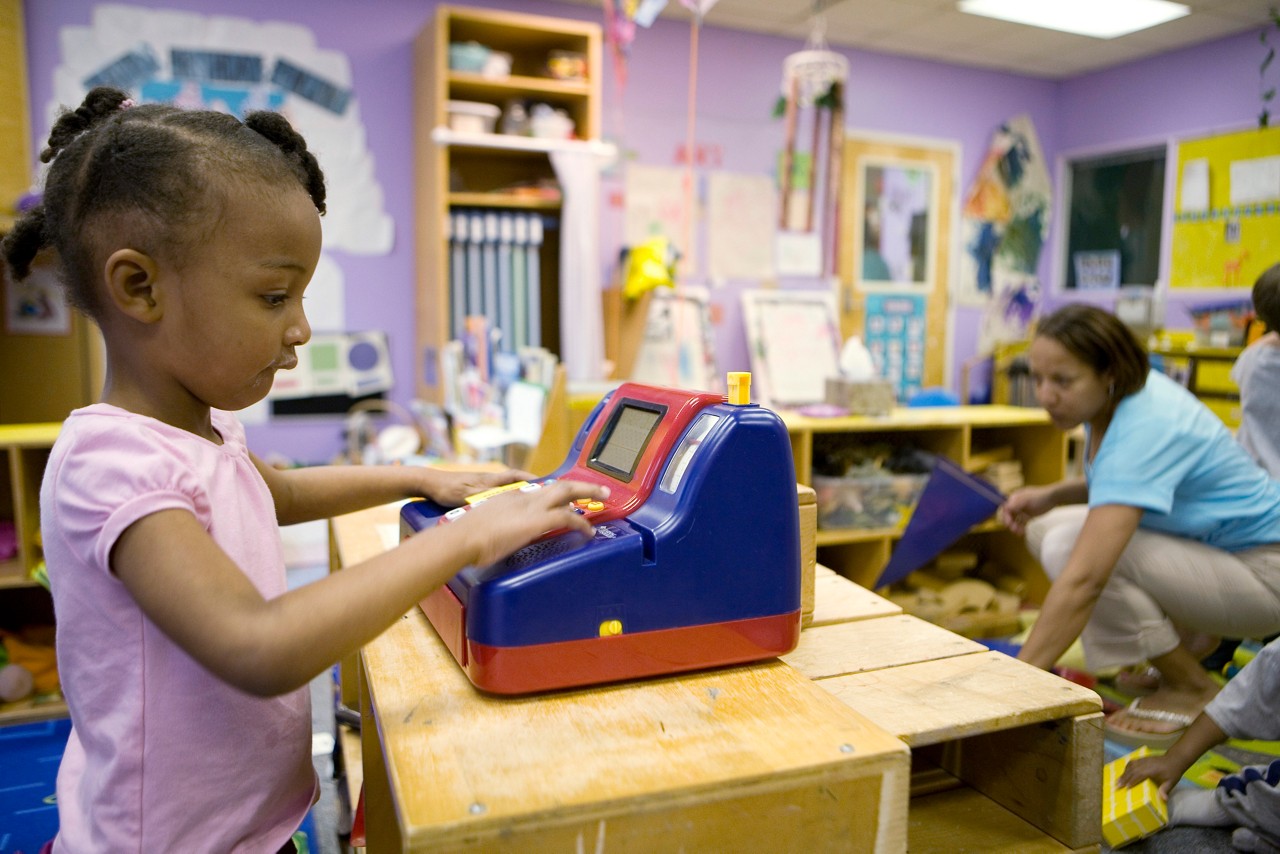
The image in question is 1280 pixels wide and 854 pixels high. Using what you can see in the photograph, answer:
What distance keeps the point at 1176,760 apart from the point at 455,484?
1549 mm

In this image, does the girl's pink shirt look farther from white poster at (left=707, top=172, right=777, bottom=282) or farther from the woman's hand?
white poster at (left=707, top=172, right=777, bottom=282)

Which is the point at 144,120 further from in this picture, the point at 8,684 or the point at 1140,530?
the point at 1140,530

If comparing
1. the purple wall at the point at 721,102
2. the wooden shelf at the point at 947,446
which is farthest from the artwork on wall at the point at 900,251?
the wooden shelf at the point at 947,446

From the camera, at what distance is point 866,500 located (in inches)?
132

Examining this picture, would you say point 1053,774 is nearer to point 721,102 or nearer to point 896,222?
point 721,102

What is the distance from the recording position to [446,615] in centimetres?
101

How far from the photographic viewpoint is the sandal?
228 centimetres

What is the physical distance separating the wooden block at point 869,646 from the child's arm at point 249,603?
527 millimetres

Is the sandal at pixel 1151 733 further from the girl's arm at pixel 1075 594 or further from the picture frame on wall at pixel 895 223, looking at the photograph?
the picture frame on wall at pixel 895 223

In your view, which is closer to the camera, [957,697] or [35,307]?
[957,697]

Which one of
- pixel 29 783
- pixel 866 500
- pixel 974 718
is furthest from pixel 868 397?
pixel 29 783

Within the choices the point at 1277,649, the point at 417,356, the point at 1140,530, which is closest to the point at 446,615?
the point at 1277,649

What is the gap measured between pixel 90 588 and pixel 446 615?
1.15ft

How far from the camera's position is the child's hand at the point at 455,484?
47.6 inches
